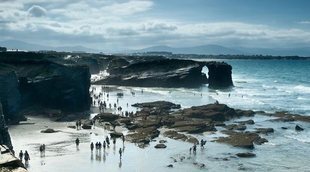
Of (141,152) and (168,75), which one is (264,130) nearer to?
(141,152)

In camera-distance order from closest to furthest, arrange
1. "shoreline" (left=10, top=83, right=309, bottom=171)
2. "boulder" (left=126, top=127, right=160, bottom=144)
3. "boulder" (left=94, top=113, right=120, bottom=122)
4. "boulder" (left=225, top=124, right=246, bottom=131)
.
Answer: "shoreline" (left=10, top=83, right=309, bottom=171) < "boulder" (left=126, top=127, right=160, bottom=144) < "boulder" (left=225, top=124, right=246, bottom=131) < "boulder" (left=94, top=113, right=120, bottom=122)

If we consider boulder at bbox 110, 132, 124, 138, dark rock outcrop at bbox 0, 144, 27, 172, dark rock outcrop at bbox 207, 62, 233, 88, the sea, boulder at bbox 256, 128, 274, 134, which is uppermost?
dark rock outcrop at bbox 0, 144, 27, 172

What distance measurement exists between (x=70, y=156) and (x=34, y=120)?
65.4 feet

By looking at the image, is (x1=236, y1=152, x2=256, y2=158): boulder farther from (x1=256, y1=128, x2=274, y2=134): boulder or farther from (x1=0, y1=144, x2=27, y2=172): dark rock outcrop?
(x1=0, y1=144, x2=27, y2=172): dark rock outcrop

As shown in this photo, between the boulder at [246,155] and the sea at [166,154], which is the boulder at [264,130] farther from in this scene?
the boulder at [246,155]

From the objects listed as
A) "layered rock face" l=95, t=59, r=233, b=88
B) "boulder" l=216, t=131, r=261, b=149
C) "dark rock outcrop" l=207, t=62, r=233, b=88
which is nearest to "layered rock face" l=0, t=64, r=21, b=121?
"boulder" l=216, t=131, r=261, b=149

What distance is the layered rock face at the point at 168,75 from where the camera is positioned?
11519 centimetres

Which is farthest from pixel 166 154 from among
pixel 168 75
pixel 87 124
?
pixel 168 75

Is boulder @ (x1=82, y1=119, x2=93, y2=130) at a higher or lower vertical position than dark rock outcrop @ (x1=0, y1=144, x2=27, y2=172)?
lower

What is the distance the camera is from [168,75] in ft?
379

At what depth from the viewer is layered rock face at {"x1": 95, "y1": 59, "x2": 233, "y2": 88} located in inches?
4535

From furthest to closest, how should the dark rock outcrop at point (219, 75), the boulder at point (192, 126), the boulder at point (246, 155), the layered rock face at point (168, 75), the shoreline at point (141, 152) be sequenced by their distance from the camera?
the dark rock outcrop at point (219, 75) < the layered rock face at point (168, 75) < the boulder at point (192, 126) < the boulder at point (246, 155) < the shoreline at point (141, 152)

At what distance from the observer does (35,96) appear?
65938mm

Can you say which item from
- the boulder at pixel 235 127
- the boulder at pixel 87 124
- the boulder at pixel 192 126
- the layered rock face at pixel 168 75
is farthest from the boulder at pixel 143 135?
the layered rock face at pixel 168 75
